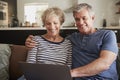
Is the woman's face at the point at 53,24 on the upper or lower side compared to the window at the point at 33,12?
lower

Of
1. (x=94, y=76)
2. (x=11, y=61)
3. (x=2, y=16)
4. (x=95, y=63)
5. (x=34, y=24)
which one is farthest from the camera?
(x=34, y=24)

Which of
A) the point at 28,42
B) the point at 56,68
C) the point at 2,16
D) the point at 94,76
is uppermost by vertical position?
the point at 2,16

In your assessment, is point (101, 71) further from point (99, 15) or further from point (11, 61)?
point (99, 15)

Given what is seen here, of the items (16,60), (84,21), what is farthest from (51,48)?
(16,60)

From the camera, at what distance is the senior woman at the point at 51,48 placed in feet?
5.15

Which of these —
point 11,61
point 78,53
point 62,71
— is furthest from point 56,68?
point 11,61

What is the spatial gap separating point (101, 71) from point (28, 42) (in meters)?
0.60

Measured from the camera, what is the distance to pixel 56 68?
1171mm

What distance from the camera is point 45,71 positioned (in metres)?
1.24

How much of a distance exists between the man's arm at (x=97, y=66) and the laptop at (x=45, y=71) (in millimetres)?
133

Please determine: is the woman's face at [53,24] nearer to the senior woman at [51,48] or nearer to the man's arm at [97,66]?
the senior woman at [51,48]

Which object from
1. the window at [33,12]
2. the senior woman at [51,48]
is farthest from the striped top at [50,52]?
the window at [33,12]

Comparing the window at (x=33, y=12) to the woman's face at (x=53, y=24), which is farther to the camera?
the window at (x=33, y=12)

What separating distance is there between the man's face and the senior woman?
0.15 m
